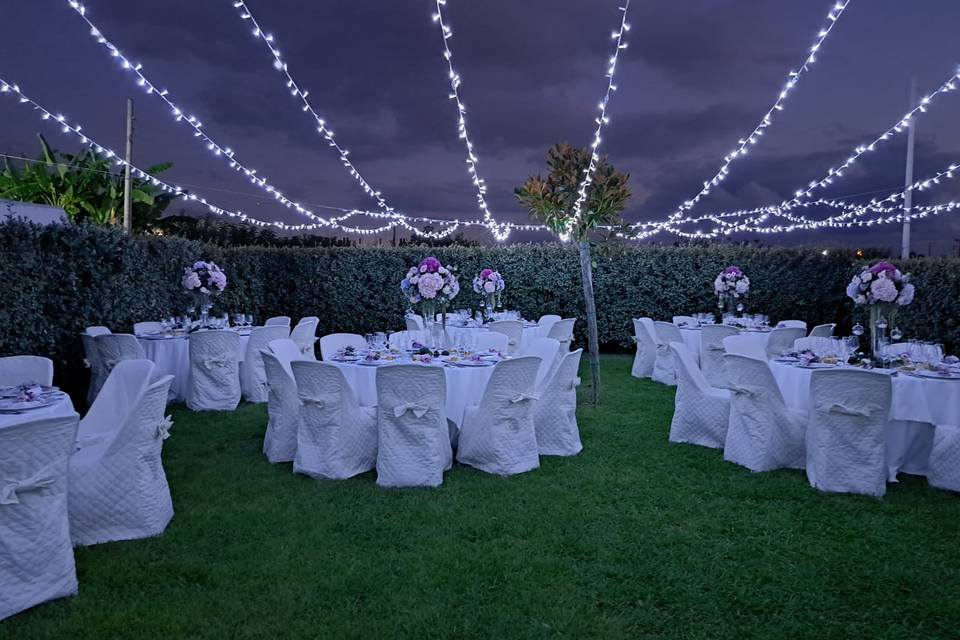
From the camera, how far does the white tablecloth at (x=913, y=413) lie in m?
4.48

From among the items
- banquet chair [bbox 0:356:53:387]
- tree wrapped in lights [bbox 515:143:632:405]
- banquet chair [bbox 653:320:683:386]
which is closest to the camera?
banquet chair [bbox 0:356:53:387]

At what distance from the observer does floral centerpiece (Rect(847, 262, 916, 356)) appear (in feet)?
16.3

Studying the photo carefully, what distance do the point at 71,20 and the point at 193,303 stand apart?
12.6 feet

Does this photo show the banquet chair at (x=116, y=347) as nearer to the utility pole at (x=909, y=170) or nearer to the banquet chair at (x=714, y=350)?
the banquet chair at (x=714, y=350)

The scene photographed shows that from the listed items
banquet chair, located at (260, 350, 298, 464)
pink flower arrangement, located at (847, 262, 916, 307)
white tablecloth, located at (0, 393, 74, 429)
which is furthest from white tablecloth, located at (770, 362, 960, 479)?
white tablecloth, located at (0, 393, 74, 429)

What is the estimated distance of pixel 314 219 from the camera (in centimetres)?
1239

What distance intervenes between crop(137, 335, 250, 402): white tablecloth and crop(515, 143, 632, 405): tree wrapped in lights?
378 centimetres

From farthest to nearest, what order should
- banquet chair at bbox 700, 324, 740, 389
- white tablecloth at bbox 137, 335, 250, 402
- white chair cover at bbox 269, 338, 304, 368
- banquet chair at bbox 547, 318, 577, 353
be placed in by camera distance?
banquet chair at bbox 547, 318, 577, 353, banquet chair at bbox 700, 324, 740, 389, white tablecloth at bbox 137, 335, 250, 402, white chair cover at bbox 269, 338, 304, 368

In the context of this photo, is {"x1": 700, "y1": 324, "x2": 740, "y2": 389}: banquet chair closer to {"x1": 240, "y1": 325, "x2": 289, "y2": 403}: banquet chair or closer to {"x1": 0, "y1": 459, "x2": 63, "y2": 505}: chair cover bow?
{"x1": 240, "y1": 325, "x2": 289, "y2": 403}: banquet chair

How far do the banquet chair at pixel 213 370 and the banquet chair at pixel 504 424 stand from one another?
11.2 feet

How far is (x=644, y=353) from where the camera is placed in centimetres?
947

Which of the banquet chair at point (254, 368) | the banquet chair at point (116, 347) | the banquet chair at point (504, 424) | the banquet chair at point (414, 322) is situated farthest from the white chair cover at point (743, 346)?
the banquet chair at point (116, 347)

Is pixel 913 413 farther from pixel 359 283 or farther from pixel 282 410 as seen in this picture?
pixel 359 283

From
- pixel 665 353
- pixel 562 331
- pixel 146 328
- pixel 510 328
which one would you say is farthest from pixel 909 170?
pixel 146 328
